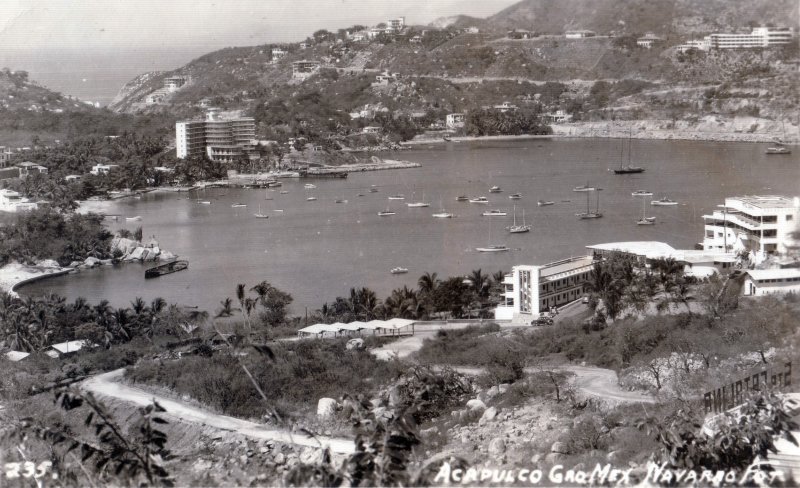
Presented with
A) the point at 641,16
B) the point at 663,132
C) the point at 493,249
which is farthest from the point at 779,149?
the point at 493,249

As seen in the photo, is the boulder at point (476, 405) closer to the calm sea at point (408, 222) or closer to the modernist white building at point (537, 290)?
the modernist white building at point (537, 290)

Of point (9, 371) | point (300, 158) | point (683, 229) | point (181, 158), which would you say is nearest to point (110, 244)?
point (9, 371)

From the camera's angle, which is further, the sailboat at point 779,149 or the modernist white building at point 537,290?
the sailboat at point 779,149

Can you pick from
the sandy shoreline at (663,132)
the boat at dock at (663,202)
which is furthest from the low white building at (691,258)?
the sandy shoreline at (663,132)

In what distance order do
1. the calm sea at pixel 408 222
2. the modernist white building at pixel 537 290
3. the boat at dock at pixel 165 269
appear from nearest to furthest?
the modernist white building at pixel 537 290 < the calm sea at pixel 408 222 < the boat at dock at pixel 165 269

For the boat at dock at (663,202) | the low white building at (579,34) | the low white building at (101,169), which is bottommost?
the boat at dock at (663,202)

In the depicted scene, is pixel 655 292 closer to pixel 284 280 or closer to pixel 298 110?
pixel 284 280

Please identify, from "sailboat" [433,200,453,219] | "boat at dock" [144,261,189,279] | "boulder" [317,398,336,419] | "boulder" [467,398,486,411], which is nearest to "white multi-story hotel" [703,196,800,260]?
"boulder" [467,398,486,411]
